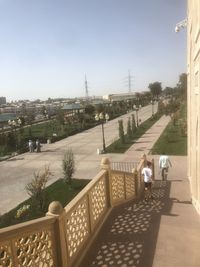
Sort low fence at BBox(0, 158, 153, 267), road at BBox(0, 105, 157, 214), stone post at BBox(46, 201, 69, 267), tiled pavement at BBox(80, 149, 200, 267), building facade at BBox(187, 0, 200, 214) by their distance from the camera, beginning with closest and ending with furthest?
low fence at BBox(0, 158, 153, 267) < stone post at BBox(46, 201, 69, 267) < tiled pavement at BBox(80, 149, 200, 267) < building facade at BBox(187, 0, 200, 214) < road at BBox(0, 105, 157, 214)

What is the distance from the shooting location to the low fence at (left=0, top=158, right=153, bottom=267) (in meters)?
4.14

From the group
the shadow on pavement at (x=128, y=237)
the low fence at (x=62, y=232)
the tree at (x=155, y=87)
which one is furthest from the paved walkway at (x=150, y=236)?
the tree at (x=155, y=87)

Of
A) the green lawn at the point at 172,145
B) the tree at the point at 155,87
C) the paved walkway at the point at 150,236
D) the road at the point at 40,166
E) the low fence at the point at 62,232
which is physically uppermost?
the tree at the point at 155,87

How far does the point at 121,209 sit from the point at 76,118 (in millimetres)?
33169

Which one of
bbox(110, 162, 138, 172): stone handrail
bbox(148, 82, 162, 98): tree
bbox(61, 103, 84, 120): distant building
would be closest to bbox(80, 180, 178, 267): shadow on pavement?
bbox(110, 162, 138, 172): stone handrail

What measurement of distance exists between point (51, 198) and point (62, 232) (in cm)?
722

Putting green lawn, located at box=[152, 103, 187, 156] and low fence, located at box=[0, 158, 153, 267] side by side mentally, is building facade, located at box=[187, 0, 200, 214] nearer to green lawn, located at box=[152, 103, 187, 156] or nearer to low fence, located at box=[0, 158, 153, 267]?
low fence, located at box=[0, 158, 153, 267]

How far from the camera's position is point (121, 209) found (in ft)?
27.0

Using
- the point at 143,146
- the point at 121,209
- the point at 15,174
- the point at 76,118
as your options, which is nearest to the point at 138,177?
the point at 121,209

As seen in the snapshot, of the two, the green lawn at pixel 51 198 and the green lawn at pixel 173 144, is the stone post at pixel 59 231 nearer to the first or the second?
the green lawn at pixel 51 198

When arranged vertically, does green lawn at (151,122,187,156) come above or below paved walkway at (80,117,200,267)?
below

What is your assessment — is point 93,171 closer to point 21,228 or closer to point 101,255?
point 101,255

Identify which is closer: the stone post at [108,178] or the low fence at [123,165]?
the stone post at [108,178]

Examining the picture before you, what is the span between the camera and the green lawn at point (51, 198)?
10.0 m
